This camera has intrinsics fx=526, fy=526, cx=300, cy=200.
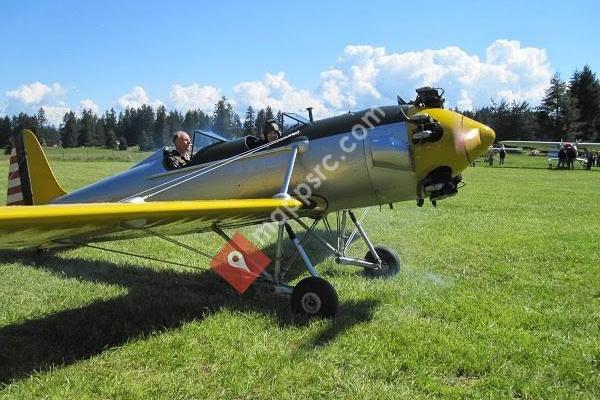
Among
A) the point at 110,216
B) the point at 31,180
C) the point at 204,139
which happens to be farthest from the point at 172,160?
the point at 110,216

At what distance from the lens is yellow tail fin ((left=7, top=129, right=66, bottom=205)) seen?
24.7 ft

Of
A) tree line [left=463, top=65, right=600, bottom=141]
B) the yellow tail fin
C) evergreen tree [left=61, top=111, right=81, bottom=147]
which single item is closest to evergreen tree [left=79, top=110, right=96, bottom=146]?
evergreen tree [left=61, top=111, right=81, bottom=147]

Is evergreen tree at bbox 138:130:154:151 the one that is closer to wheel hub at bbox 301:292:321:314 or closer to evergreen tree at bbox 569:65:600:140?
evergreen tree at bbox 569:65:600:140

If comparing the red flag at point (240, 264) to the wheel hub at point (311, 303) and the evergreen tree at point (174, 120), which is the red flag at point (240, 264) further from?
the evergreen tree at point (174, 120)

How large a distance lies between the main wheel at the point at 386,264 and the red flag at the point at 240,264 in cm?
142

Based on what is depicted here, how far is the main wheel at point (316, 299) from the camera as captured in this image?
4867mm

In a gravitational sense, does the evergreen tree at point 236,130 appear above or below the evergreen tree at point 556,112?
below

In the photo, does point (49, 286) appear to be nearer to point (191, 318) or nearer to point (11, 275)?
point (11, 275)

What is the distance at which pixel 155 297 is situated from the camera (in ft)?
18.7

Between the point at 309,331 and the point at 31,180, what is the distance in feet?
17.2

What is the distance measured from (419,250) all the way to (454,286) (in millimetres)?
2168

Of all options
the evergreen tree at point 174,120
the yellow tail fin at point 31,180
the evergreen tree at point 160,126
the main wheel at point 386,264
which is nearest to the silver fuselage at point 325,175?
the main wheel at point 386,264

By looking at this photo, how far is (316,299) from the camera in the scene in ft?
16.1

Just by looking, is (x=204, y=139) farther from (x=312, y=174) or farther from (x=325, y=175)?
(x=325, y=175)
